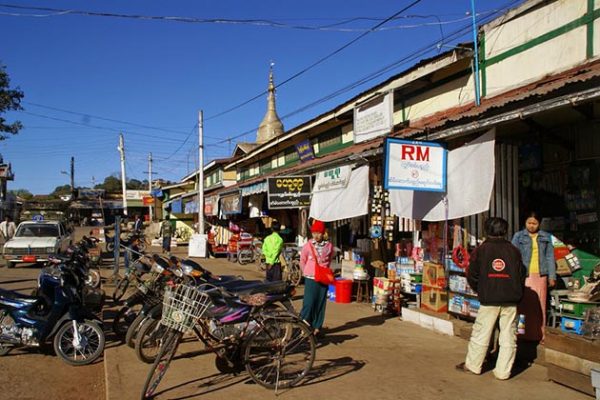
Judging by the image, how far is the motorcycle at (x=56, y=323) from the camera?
6.33m

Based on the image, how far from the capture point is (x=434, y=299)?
816 centimetres

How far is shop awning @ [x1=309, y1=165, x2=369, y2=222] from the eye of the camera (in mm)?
9258

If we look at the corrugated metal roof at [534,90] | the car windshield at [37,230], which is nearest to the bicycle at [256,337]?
the corrugated metal roof at [534,90]

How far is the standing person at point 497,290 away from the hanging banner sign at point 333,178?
4.41 metres

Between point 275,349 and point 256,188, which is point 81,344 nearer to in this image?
point 275,349

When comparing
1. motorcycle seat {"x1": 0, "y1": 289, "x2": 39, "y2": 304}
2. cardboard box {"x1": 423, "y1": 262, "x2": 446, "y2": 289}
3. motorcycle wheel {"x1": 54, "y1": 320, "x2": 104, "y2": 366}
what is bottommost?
motorcycle wheel {"x1": 54, "y1": 320, "x2": 104, "y2": 366}

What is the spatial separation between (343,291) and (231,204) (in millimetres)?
9407

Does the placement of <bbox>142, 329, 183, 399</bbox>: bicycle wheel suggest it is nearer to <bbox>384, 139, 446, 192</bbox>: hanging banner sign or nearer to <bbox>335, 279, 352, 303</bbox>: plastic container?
<bbox>384, 139, 446, 192</bbox>: hanging banner sign

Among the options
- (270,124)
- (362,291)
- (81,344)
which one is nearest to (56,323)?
(81,344)

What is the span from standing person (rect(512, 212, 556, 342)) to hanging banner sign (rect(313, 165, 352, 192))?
389 cm

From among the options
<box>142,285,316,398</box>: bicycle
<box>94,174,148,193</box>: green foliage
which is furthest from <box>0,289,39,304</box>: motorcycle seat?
<box>94,174,148,193</box>: green foliage

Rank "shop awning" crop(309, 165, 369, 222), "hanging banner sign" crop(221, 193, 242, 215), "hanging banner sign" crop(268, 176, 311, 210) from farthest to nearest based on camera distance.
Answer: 1. "hanging banner sign" crop(221, 193, 242, 215)
2. "hanging banner sign" crop(268, 176, 311, 210)
3. "shop awning" crop(309, 165, 369, 222)

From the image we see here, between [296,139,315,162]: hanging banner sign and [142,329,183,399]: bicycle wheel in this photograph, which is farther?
[296,139,315,162]: hanging banner sign

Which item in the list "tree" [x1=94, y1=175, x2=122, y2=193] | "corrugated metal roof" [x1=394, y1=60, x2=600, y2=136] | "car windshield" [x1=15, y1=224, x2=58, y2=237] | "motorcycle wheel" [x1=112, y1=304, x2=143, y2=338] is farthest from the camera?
"tree" [x1=94, y1=175, x2=122, y2=193]
